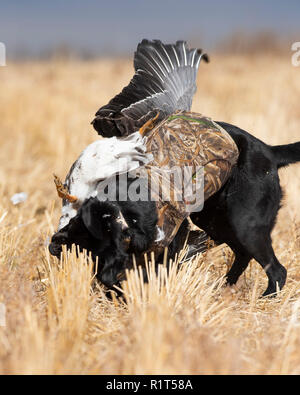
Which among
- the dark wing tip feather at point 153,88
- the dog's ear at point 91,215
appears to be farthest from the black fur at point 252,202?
the dog's ear at point 91,215

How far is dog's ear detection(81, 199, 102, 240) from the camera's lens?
2.69 metres

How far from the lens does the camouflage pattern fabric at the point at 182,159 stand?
9.03 feet

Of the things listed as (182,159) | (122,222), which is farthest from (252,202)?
(122,222)

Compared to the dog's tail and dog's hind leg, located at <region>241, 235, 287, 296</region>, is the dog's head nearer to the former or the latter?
dog's hind leg, located at <region>241, 235, 287, 296</region>

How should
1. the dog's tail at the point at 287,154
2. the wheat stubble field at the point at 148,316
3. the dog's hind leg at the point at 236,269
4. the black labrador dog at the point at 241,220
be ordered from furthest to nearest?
the dog's hind leg at the point at 236,269
the dog's tail at the point at 287,154
the black labrador dog at the point at 241,220
the wheat stubble field at the point at 148,316

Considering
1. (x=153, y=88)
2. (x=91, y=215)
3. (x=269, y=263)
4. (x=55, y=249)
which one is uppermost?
(x=153, y=88)

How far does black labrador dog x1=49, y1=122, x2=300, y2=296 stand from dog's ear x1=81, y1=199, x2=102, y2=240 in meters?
0.05

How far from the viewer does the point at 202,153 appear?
2955 millimetres

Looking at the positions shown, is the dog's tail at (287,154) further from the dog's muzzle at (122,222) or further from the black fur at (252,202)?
the dog's muzzle at (122,222)

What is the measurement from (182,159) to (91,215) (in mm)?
565

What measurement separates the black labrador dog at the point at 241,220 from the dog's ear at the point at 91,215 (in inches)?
1.9

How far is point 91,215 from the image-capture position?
269 centimetres

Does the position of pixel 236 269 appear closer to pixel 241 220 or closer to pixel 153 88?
pixel 241 220

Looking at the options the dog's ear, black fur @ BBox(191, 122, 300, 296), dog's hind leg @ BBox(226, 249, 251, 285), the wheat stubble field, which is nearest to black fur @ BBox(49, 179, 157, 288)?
the dog's ear
